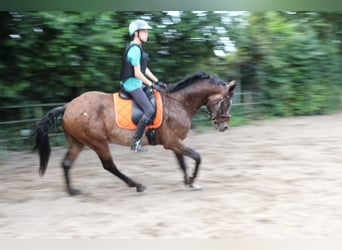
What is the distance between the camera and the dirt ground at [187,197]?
158 inches

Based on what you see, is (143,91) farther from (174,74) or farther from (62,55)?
(174,74)

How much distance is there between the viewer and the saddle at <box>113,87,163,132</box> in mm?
5078

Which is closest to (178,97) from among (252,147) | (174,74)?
(252,147)

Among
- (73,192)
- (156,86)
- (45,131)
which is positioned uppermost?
(156,86)

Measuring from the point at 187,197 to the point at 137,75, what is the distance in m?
1.58

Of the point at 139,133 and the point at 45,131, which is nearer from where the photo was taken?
the point at 139,133

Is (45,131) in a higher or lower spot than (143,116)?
lower

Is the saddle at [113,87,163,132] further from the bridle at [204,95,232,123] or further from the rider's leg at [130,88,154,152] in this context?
the bridle at [204,95,232,123]

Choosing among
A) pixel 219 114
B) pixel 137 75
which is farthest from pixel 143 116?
pixel 219 114

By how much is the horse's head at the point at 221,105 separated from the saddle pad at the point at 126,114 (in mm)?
705

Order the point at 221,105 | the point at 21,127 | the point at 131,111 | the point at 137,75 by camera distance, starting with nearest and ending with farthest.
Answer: the point at 137,75
the point at 131,111
the point at 221,105
the point at 21,127

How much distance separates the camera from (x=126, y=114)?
5090mm

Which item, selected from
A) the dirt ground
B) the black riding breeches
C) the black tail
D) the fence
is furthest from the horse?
the fence

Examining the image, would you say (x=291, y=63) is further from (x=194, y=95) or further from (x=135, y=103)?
(x=135, y=103)
